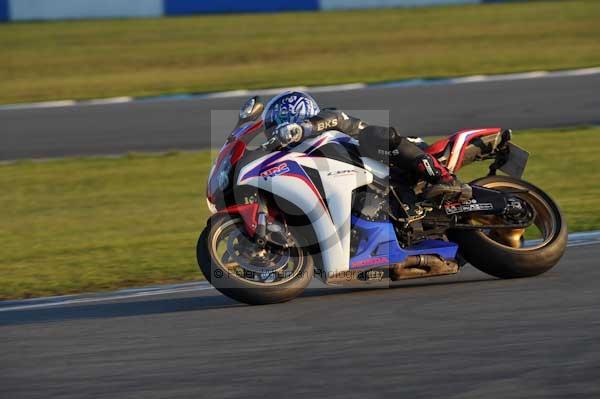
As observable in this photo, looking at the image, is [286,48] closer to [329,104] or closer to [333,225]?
[329,104]

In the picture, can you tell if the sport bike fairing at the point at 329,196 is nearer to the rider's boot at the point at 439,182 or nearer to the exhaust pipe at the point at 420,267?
the exhaust pipe at the point at 420,267

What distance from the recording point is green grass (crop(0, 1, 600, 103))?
61.3ft

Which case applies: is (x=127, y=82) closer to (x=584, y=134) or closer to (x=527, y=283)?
(x=584, y=134)

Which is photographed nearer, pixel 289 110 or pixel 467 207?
pixel 289 110

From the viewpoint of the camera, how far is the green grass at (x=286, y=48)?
18678 mm

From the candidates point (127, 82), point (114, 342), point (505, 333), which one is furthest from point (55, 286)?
point (127, 82)

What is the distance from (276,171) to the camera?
20.1 feet

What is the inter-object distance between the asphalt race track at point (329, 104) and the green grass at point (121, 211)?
2.86 feet

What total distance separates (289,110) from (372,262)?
3.31 feet

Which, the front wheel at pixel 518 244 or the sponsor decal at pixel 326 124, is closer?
the sponsor decal at pixel 326 124

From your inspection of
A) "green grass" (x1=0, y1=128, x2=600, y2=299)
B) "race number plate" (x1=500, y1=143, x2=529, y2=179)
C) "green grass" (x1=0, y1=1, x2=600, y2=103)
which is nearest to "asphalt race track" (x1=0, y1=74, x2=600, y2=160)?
"green grass" (x1=0, y1=128, x2=600, y2=299)

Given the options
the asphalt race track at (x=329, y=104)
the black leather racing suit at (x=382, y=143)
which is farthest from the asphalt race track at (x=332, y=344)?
the asphalt race track at (x=329, y=104)

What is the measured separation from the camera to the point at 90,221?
9.96m

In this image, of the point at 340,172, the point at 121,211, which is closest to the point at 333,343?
the point at 340,172
